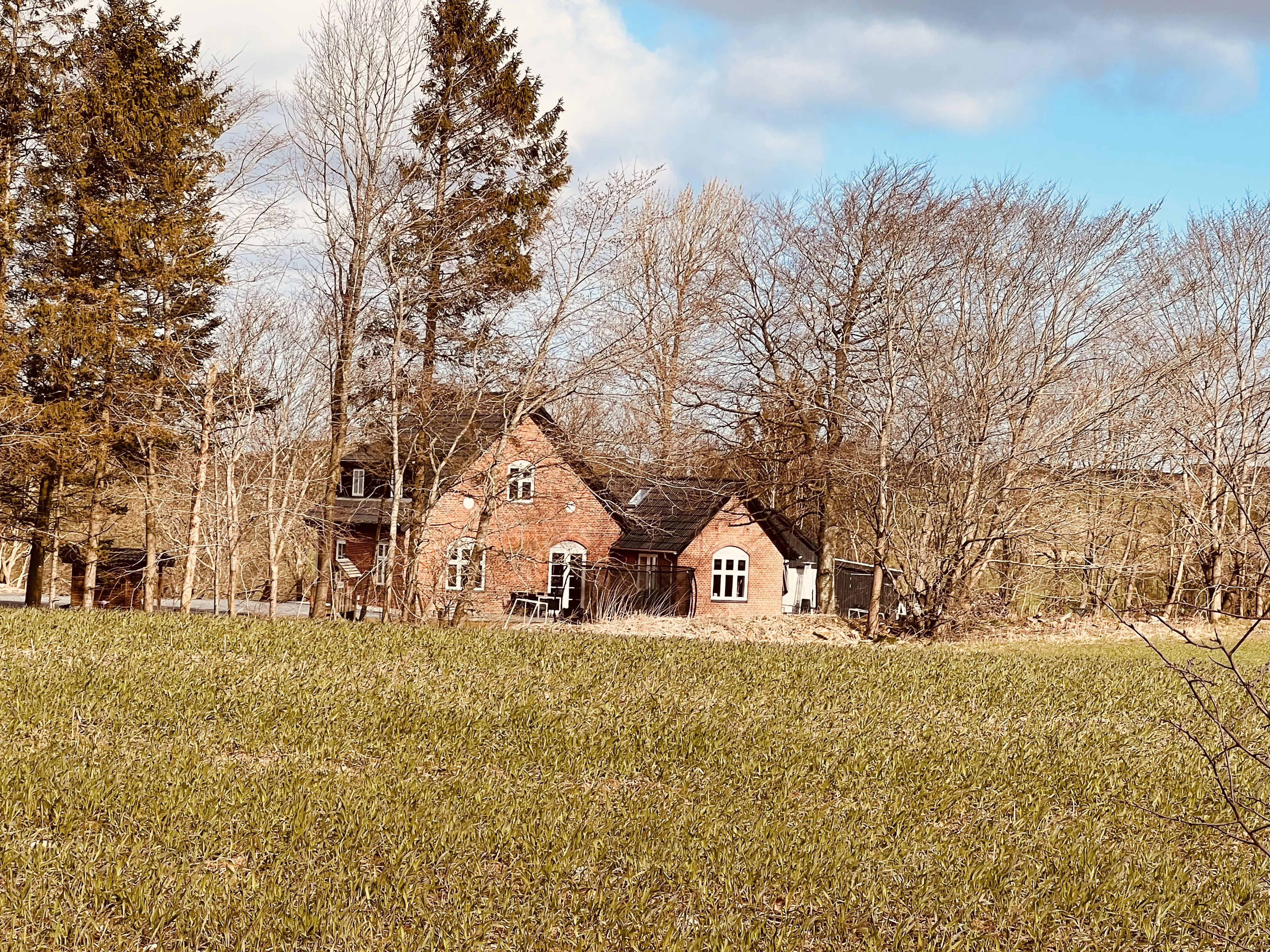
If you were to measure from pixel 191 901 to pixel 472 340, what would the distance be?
16.6 meters

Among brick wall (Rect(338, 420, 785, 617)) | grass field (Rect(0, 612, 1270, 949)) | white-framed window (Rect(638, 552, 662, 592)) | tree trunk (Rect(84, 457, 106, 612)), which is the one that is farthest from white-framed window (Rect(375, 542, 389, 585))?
grass field (Rect(0, 612, 1270, 949))

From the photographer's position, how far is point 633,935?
5527 mm

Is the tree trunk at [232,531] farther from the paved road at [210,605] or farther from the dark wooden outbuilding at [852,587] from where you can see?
the dark wooden outbuilding at [852,587]

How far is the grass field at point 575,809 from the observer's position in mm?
5723

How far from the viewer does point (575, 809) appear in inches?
299

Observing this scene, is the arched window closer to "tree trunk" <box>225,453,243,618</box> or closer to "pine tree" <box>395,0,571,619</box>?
"pine tree" <box>395,0,571,619</box>

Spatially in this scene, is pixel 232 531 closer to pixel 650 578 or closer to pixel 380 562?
pixel 380 562

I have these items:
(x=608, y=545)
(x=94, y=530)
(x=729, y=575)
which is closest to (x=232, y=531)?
(x=94, y=530)

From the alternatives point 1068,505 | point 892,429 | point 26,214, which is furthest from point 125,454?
point 1068,505

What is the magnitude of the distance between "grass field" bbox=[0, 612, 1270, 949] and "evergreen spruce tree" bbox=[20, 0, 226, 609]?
37.7 ft

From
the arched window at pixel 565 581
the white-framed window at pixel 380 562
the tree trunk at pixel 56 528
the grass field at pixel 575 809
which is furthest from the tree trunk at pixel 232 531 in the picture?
the arched window at pixel 565 581

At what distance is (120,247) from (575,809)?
20554 mm

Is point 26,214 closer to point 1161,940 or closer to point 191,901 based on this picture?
point 191,901

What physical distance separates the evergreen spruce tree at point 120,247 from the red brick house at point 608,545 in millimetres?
5369
